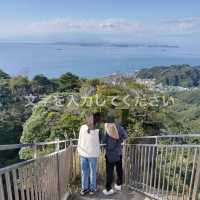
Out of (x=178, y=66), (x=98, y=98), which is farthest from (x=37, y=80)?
(x=178, y=66)

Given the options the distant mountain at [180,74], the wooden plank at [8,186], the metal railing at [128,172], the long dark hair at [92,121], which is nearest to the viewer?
the wooden plank at [8,186]

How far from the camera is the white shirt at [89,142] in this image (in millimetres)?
5496

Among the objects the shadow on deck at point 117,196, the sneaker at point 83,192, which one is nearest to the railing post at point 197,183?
the shadow on deck at point 117,196

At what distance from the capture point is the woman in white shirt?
5.48 m

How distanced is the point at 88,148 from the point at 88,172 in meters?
0.48

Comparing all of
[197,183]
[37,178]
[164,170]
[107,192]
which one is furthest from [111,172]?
[37,178]

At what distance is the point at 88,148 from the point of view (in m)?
5.53

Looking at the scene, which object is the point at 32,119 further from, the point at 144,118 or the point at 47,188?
the point at 47,188

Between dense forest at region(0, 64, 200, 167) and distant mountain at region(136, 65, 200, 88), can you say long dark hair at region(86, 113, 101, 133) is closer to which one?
dense forest at region(0, 64, 200, 167)

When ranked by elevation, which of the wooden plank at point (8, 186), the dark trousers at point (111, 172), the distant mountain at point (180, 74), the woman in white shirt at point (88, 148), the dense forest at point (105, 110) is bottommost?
the distant mountain at point (180, 74)

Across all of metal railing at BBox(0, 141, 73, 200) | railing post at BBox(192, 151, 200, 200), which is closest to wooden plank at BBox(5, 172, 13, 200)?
metal railing at BBox(0, 141, 73, 200)

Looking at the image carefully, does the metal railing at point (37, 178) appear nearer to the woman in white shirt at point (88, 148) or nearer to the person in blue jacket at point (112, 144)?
the woman in white shirt at point (88, 148)

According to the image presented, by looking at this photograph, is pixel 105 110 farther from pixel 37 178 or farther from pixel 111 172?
pixel 37 178

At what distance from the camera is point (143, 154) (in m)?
5.76
